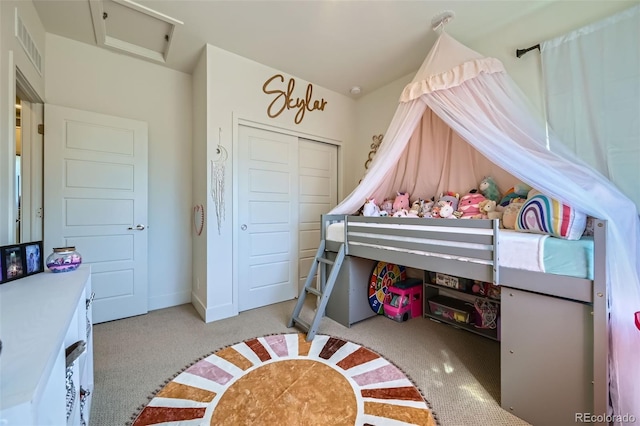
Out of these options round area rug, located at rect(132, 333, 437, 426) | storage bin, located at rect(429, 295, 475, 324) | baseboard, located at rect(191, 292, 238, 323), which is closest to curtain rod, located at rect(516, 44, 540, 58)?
storage bin, located at rect(429, 295, 475, 324)

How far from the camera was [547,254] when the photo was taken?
1368mm

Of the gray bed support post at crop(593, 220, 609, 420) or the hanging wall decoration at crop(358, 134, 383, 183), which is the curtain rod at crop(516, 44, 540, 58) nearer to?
the hanging wall decoration at crop(358, 134, 383, 183)

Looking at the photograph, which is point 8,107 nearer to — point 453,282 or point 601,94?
point 453,282

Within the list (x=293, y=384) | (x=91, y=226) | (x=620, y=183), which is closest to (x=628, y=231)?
(x=620, y=183)

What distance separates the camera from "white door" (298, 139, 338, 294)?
3477mm

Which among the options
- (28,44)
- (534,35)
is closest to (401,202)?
(534,35)

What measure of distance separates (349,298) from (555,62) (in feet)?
8.25

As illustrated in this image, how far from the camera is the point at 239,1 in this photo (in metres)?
2.10

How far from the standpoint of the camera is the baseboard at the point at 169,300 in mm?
2982

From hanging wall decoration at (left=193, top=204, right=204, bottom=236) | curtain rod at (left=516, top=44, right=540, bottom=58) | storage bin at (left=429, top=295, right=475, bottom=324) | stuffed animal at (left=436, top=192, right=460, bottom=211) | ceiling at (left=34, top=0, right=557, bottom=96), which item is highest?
ceiling at (left=34, top=0, right=557, bottom=96)

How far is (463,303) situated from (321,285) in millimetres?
1378

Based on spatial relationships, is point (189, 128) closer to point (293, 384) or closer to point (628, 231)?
point (293, 384)

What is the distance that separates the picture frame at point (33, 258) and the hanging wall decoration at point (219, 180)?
4.32ft

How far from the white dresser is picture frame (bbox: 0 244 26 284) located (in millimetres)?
47
